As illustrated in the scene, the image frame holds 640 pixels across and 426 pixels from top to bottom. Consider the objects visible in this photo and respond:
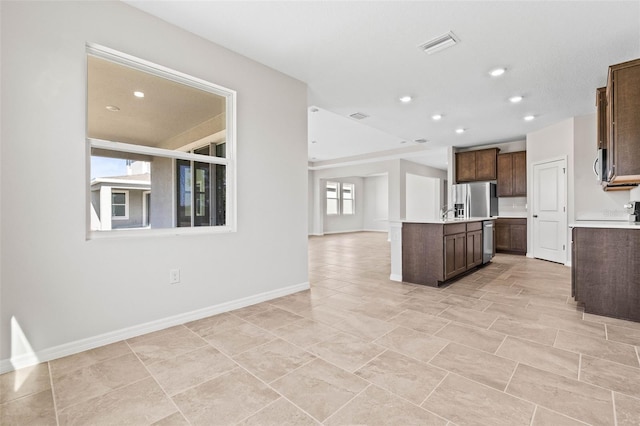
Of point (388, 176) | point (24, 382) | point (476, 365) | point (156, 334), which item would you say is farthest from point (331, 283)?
point (388, 176)

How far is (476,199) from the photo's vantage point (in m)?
6.95

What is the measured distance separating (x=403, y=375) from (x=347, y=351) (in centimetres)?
44

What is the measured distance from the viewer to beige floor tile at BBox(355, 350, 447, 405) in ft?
5.40

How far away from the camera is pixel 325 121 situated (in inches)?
238

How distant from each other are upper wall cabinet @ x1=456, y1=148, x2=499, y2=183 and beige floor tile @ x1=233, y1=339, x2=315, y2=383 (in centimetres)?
662

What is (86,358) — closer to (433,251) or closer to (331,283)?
(331,283)

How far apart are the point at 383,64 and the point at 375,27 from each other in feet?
2.31

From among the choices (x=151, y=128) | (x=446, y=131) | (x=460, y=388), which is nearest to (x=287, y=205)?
(x=151, y=128)

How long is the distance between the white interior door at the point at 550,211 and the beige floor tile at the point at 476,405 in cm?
511

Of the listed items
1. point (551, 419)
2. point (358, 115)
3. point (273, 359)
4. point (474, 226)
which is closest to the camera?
point (551, 419)

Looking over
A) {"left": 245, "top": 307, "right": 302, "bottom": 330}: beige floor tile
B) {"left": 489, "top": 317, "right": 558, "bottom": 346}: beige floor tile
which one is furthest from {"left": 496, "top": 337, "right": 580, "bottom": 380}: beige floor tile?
{"left": 245, "top": 307, "right": 302, "bottom": 330}: beige floor tile

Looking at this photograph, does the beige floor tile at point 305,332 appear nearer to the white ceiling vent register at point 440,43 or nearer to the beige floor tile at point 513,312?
the beige floor tile at point 513,312

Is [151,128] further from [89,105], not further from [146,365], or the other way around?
[146,365]

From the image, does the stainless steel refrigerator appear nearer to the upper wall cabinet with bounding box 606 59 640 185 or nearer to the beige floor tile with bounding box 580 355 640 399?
the upper wall cabinet with bounding box 606 59 640 185
